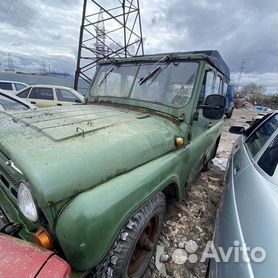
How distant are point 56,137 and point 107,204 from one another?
0.65 meters

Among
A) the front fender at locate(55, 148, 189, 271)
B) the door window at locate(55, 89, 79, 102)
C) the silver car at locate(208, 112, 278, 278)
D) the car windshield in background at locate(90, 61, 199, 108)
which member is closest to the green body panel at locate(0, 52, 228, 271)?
the front fender at locate(55, 148, 189, 271)

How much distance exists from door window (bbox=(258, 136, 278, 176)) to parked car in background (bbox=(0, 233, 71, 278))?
1609 millimetres

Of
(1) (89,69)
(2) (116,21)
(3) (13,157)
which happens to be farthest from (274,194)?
(2) (116,21)

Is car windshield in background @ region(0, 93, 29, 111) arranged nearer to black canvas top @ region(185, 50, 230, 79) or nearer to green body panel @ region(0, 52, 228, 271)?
green body panel @ region(0, 52, 228, 271)

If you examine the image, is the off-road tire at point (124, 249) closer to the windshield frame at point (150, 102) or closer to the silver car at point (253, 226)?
the silver car at point (253, 226)

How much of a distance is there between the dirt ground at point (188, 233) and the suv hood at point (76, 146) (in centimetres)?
124

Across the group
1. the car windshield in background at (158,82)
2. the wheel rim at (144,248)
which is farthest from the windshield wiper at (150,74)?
the wheel rim at (144,248)

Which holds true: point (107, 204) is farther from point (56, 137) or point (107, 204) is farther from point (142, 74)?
point (142, 74)

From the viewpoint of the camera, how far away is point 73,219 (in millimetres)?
1236

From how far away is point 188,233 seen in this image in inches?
113

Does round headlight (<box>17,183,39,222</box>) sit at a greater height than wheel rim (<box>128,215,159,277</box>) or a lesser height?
greater

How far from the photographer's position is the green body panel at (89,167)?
4.10ft

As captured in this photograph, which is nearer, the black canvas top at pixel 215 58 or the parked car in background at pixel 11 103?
the black canvas top at pixel 215 58

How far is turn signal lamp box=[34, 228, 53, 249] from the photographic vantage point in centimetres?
125
